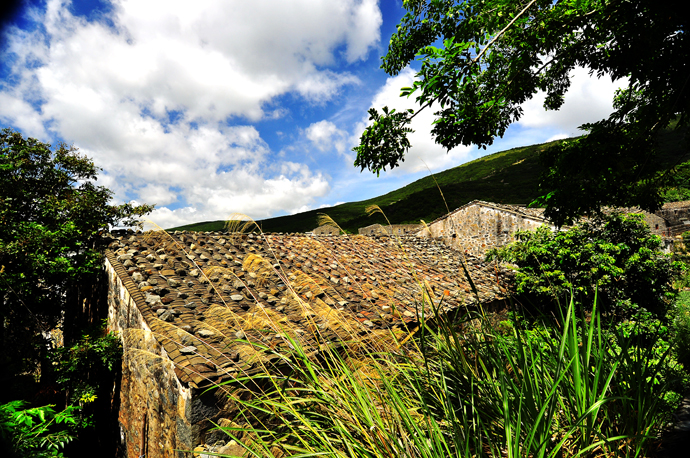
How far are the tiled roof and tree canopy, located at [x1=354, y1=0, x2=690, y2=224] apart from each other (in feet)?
7.51

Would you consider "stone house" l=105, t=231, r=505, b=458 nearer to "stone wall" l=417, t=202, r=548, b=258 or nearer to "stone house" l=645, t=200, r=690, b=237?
"stone wall" l=417, t=202, r=548, b=258

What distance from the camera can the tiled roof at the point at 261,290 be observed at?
2398 millimetres

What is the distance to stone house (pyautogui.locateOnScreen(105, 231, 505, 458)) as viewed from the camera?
234cm

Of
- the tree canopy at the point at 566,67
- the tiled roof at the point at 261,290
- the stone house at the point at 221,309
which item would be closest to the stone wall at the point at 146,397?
the stone house at the point at 221,309

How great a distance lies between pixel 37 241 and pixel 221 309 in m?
7.27

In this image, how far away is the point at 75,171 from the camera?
32.0 feet

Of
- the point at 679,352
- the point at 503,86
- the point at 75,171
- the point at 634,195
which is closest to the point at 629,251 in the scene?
the point at 679,352

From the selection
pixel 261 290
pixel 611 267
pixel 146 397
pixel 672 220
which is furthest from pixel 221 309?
pixel 672 220

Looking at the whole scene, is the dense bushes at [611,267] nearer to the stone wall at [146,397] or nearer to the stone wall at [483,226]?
the stone wall at [483,226]

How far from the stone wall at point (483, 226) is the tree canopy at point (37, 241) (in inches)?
395

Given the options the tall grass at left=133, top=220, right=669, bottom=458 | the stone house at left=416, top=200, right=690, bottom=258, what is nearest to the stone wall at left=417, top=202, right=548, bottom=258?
the stone house at left=416, top=200, right=690, bottom=258

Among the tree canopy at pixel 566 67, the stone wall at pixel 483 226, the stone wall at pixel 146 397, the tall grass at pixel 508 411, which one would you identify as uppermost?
the tree canopy at pixel 566 67

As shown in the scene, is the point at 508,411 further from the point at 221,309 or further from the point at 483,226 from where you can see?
the point at 483,226

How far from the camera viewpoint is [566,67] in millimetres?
5742
